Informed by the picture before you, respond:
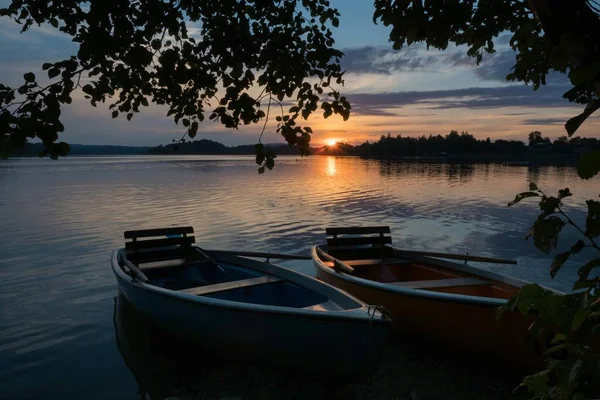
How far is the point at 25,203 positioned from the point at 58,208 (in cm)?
410

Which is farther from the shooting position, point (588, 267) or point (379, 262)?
point (379, 262)

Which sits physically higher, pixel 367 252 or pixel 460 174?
pixel 367 252

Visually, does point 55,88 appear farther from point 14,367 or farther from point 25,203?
point 25,203

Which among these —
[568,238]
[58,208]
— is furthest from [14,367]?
[58,208]

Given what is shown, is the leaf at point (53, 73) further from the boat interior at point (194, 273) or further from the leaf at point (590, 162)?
the boat interior at point (194, 273)

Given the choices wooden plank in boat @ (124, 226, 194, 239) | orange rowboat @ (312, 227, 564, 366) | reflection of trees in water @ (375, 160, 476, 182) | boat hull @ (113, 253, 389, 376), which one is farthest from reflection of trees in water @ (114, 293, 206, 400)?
reflection of trees in water @ (375, 160, 476, 182)

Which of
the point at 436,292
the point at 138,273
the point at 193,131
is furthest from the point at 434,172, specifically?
the point at 193,131

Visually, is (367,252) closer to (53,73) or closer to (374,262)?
(374,262)

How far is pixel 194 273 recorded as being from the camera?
9898 millimetres

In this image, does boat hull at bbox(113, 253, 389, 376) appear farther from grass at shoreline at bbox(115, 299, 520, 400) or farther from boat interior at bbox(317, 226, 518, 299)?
boat interior at bbox(317, 226, 518, 299)

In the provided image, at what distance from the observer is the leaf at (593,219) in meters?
1.71

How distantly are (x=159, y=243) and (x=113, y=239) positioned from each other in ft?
27.6

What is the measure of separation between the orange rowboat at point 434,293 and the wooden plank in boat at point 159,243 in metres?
3.23

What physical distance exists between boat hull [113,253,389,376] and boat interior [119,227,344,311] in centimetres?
101
